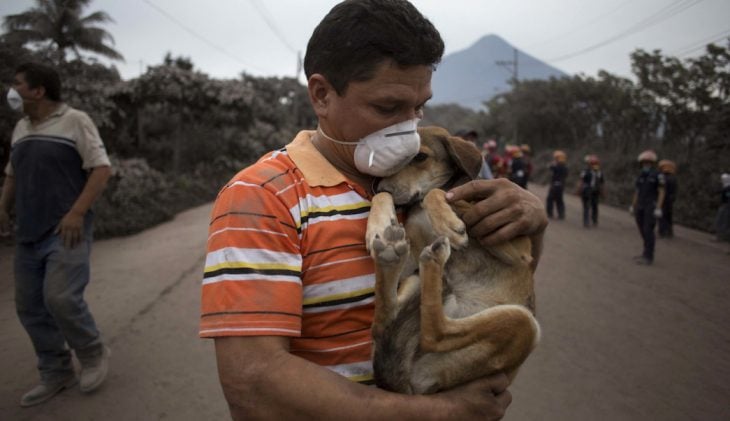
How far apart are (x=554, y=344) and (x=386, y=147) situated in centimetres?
476

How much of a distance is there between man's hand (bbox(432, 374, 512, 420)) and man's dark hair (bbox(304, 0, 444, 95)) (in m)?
1.05

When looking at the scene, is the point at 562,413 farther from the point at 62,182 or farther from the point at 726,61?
the point at 726,61

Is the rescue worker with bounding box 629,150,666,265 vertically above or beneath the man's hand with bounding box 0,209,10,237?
beneath

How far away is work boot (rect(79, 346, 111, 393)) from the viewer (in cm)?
414

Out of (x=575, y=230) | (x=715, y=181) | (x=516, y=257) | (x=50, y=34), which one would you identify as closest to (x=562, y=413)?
(x=516, y=257)

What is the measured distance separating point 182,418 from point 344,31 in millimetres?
3572

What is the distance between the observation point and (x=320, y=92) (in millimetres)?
1631

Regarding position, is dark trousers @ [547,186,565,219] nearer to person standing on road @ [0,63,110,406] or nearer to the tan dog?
person standing on road @ [0,63,110,406]

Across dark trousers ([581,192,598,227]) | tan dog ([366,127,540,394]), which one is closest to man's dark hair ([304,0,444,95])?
tan dog ([366,127,540,394])

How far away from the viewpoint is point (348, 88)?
1.53 metres

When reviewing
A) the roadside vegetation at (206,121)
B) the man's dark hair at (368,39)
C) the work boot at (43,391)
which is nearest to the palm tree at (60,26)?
the roadside vegetation at (206,121)

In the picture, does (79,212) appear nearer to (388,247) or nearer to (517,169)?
(388,247)

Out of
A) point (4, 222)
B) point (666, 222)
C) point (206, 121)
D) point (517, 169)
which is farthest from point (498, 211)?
point (206, 121)

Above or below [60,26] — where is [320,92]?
below
